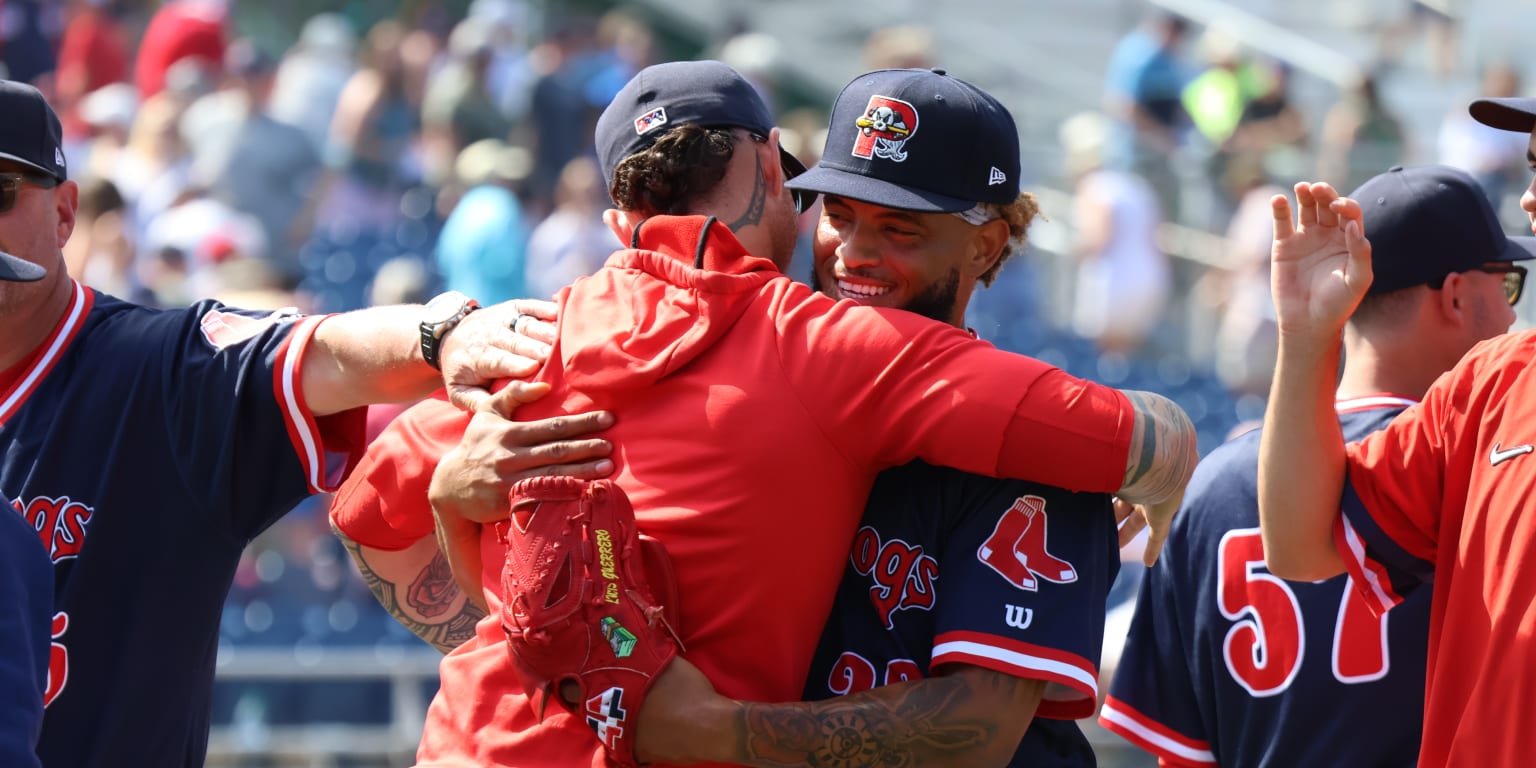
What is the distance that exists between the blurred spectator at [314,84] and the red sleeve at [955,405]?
29.2 ft

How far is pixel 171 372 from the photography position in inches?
138

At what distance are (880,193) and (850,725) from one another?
2.76 feet

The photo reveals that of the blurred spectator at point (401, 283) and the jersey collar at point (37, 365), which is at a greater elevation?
the jersey collar at point (37, 365)


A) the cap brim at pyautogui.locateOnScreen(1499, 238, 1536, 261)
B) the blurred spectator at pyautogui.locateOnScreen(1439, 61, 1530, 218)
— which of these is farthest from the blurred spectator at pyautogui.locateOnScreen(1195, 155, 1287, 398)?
the cap brim at pyautogui.locateOnScreen(1499, 238, 1536, 261)

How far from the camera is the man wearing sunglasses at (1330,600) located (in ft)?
11.5

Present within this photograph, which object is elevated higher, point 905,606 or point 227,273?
point 905,606

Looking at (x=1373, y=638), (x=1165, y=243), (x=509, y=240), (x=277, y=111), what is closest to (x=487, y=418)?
(x=1373, y=638)

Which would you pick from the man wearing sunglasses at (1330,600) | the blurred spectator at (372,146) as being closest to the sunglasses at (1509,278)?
the man wearing sunglasses at (1330,600)

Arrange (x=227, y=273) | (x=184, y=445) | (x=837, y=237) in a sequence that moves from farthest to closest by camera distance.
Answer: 1. (x=227, y=273)
2. (x=184, y=445)
3. (x=837, y=237)

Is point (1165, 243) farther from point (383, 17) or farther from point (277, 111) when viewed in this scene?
point (383, 17)

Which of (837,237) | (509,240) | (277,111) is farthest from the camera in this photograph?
(277,111)

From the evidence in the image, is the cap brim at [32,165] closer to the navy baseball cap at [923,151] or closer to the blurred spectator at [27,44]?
the navy baseball cap at [923,151]

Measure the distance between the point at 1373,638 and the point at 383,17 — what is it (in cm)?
1187

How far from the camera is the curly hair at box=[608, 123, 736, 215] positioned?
10.0 ft
